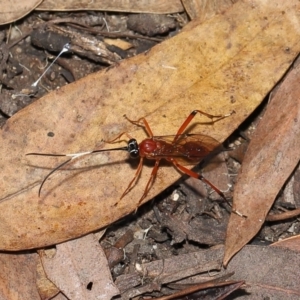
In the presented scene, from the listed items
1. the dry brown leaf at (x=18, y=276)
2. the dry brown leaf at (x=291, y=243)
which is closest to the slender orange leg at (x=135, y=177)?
the dry brown leaf at (x=18, y=276)

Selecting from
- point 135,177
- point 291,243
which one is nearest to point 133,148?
point 135,177

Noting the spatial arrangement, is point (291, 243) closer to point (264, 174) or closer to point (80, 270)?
point (264, 174)

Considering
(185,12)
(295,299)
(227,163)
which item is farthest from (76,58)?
(295,299)

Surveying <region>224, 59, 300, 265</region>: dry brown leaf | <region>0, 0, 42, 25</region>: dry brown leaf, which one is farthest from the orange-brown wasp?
<region>0, 0, 42, 25</region>: dry brown leaf

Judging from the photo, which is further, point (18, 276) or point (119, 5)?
point (119, 5)

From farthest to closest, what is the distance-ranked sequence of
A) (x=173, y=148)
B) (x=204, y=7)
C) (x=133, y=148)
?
(x=204, y=7) < (x=173, y=148) < (x=133, y=148)

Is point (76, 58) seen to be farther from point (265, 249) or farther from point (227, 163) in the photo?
point (265, 249)

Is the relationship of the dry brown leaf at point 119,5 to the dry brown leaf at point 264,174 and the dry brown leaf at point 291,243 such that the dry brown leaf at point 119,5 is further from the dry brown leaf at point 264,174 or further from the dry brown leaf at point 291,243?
the dry brown leaf at point 291,243

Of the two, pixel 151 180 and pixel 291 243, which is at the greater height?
pixel 151 180
